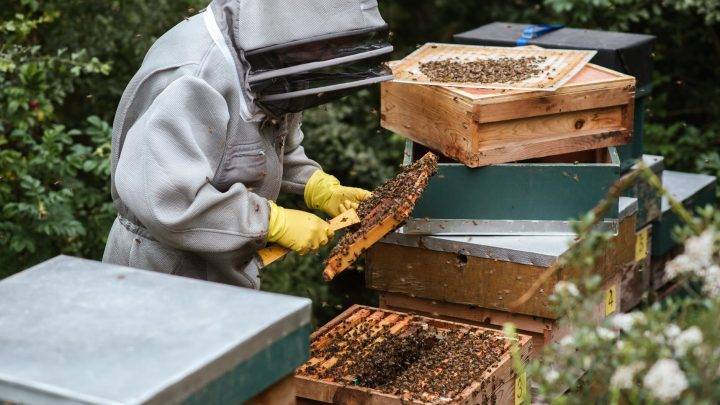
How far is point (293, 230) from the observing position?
344 cm

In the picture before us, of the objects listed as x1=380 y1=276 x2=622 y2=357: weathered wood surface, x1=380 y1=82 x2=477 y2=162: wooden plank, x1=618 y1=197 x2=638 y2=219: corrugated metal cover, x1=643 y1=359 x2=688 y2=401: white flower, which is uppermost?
x1=643 y1=359 x2=688 y2=401: white flower

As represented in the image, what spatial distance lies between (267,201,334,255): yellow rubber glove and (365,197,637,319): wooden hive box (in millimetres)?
738

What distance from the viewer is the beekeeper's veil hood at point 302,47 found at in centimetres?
311

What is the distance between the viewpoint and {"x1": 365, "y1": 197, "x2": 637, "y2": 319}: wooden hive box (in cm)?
388

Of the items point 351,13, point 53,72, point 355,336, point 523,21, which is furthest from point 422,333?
point 523,21

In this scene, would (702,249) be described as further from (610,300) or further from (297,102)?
(610,300)

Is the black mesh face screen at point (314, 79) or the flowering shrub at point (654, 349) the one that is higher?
the black mesh face screen at point (314, 79)

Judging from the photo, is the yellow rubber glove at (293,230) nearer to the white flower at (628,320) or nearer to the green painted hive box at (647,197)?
the white flower at (628,320)

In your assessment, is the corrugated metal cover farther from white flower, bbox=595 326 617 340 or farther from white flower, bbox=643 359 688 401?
white flower, bbox=643 359 688 401

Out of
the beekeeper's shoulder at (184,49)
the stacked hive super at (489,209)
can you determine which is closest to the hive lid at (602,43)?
the stacked hive super at (489,209)

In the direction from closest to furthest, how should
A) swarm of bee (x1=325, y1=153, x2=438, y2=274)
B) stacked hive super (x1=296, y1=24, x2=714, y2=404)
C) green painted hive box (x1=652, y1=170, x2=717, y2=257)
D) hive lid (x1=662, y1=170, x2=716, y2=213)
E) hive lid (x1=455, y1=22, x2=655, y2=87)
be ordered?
1. swarm of bee (x1=325, y1=153, x2=438, y2=274)
2. stacked hive super (x1=296, y1=24, x2=714, y2=404)
3. hive lid (x1=455, y1=22, x2=655, y2=87)
4. green painted hive box (x1=652, y1=170, x2=717, y2=257)
5. hive lid (x1=662, y1=170, x2=716, y2=213)

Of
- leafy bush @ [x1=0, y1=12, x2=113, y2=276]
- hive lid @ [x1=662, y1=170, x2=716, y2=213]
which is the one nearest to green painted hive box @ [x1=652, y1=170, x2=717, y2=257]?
hive lid @ [x1=662, y1=170, x2=716, y2=213]

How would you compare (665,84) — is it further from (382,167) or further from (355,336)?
(355,336)

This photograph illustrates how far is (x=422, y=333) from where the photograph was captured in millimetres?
3760
